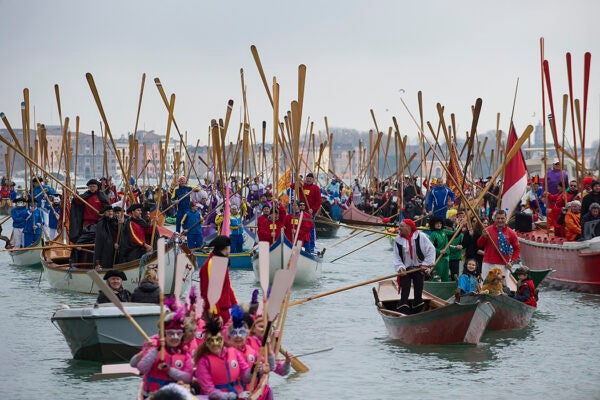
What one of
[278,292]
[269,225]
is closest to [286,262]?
[269,225]

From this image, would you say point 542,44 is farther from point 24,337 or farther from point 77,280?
point 24,337

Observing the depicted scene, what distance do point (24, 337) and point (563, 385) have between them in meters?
7.95

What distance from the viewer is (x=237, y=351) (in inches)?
367

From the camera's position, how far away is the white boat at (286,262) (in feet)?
69.1

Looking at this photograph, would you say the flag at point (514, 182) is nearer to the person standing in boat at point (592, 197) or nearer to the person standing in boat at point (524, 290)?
the person standing in boat at point (592, 197)

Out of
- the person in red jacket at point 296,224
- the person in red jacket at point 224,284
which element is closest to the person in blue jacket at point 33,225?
the person in red jacket at point 296,224

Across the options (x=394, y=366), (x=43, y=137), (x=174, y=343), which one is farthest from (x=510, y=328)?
(x=43, y=137)

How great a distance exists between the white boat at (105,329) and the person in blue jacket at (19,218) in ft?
43.9

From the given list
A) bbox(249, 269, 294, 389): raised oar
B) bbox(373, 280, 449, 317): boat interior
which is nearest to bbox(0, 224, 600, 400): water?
bbox(373, 280, 449, 317): boat interior

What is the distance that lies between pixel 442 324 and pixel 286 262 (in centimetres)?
694

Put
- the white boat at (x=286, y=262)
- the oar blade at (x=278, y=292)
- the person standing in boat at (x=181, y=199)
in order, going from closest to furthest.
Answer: the oar blade at (x=278, y=292) < the white boat at (x=286, y=262) < the person standing in boat at (x=181, y=199)

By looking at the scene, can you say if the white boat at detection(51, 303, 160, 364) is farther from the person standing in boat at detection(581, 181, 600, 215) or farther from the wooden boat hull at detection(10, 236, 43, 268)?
the wooden boat hull at detection(10, 236, 43, 268)

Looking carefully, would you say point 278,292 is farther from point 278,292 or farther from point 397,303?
point 397,303

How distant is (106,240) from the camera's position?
1911cm
